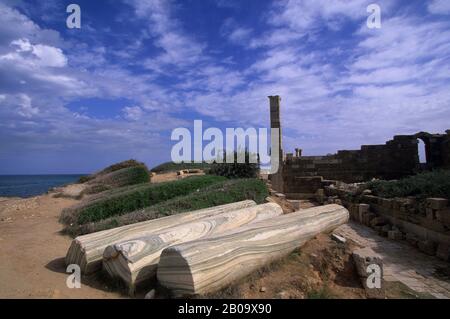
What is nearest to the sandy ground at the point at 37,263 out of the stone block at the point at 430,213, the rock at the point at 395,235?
the stone block at the point at 430,213

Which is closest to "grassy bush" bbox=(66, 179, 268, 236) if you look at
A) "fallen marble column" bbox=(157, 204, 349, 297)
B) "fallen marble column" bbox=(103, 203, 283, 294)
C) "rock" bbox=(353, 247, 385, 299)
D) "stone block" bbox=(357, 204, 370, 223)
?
"fallen marble column" bbox=(103, 203, 283, 294)

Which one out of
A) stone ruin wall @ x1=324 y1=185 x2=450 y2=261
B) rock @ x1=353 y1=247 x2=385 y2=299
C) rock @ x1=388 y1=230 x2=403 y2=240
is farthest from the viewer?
rock @ x1=388 y1=230 x2=403 y2=240

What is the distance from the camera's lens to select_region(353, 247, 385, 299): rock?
363cm

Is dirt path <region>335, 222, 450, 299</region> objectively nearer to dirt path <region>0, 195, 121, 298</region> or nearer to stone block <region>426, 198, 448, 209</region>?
stone block <region>426, 198, 448, 209</region>

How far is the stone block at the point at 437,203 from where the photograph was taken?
555 cm

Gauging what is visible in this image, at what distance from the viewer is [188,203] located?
22.5 feet

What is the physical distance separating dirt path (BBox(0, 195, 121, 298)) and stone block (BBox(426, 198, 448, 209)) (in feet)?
18.8

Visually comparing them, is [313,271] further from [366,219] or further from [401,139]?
[401,139]

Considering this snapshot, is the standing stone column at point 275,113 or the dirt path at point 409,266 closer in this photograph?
the dirt path at point 409,266

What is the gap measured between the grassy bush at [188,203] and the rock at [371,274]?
371cm

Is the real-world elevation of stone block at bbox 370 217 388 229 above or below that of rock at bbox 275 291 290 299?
→ below

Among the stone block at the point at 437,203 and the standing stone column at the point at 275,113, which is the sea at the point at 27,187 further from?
the stone block at the point at 437,203

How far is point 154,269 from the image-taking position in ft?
11.6
